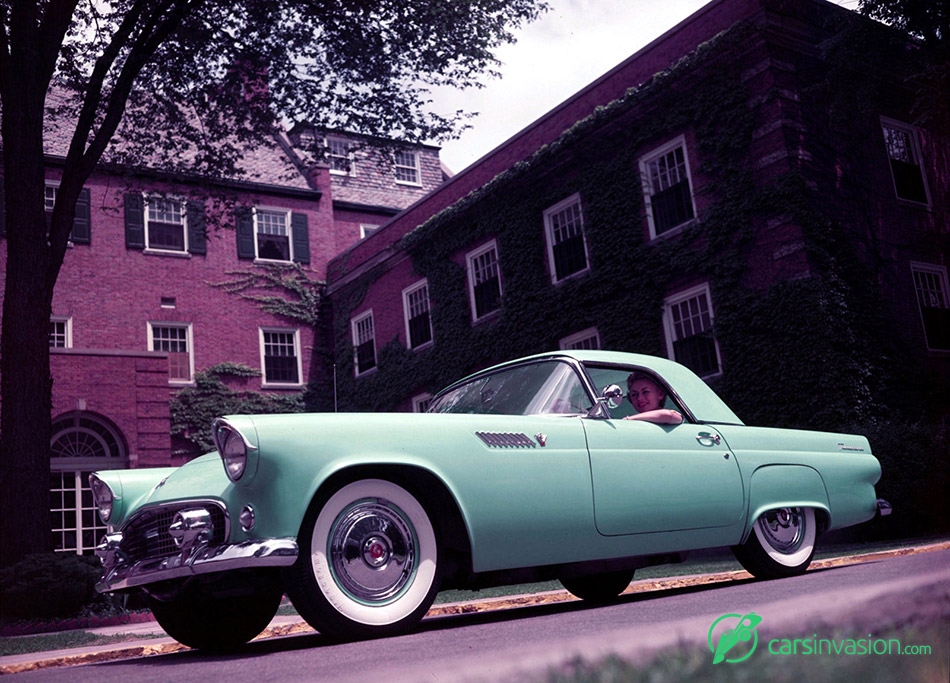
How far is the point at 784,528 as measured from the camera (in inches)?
238

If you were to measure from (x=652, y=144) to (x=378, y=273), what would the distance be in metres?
11.3

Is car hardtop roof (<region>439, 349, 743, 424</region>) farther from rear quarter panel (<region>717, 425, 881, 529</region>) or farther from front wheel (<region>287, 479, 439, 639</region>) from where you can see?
front wheel (<region>287, 479, 439, 639</region>)

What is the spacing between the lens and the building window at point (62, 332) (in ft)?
80.4

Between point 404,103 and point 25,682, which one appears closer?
point 25,682

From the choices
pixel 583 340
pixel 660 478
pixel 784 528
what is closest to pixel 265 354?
pixel 583 340

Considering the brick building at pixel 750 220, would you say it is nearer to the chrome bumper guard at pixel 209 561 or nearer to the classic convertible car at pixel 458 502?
the classic convertible car at pixel 458 502

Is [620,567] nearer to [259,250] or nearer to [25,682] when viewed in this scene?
[25,682]

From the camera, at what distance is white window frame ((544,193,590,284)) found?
749 inches

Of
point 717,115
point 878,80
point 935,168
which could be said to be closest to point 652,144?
point 717,115

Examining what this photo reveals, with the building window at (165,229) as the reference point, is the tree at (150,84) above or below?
below

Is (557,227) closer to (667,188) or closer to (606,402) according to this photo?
(667,188)

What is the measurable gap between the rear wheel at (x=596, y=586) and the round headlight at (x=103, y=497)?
9.56 ft

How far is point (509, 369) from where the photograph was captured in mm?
5734

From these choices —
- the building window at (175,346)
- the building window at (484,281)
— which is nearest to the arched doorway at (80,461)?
the building window at (175,346)
